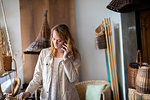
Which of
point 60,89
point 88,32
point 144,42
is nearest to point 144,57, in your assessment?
point 144,42

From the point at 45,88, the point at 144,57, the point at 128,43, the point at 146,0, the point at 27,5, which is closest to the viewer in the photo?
the point at 45,88

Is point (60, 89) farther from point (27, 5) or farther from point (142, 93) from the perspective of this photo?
point (27, 5)

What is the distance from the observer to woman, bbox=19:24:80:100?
144 cm

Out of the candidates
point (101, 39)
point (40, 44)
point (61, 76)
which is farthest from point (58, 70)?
point (101, 39)

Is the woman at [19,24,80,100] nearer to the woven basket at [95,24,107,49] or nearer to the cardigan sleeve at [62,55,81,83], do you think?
the cardigan sleeve at [62,55,81,83]

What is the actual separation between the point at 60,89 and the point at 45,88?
0.52 feet

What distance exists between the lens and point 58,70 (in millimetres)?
Answer: 1474

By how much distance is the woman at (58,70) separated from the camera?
144 cm

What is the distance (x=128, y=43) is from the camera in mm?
1893

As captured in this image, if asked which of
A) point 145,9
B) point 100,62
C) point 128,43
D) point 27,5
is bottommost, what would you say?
point 100,62

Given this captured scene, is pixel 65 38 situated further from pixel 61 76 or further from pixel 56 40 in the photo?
pixel 61 76

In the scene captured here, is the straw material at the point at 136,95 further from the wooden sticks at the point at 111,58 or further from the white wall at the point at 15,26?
the white wall at the point at 15,26

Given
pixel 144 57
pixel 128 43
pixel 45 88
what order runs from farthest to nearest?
pixel 144 57
pixel 128 43
pixel 45 88

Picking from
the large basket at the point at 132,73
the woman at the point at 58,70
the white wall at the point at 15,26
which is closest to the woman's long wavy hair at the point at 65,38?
the woman at the point at 58,70
